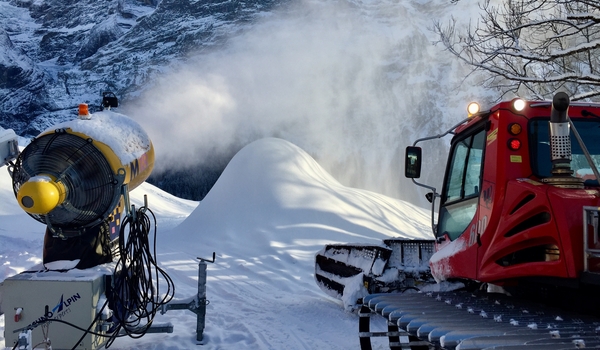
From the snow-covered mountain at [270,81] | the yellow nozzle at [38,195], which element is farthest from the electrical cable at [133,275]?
the snow-covered mountain at [270,81]

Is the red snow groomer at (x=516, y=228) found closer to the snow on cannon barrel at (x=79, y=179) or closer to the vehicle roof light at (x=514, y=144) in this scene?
the vehicle roof light at (x=514, y=144)

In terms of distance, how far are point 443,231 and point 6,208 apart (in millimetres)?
13634

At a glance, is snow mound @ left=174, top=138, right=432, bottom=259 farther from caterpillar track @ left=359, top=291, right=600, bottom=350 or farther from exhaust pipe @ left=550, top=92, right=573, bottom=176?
exhaust pipe @ left=550, top=92, right=573, bottom=176

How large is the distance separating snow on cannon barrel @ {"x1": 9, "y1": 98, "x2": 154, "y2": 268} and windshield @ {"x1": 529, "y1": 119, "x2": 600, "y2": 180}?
10.7ft

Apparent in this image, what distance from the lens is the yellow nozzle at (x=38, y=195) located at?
3.93m

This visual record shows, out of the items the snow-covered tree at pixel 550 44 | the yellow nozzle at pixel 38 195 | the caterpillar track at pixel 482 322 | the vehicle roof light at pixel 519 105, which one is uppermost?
the snow-covered tree at pixel 550 44

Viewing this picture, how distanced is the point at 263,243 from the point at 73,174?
7.11m

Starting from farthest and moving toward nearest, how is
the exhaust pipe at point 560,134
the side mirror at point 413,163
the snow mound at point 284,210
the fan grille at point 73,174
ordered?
the snow mound at point 284,210 → the side mirror at point 413,163 → the fan grille at point 73,174 → the exhaust pipe at point 560,134

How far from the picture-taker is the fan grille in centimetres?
428

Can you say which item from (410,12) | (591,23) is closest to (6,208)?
(591,23)

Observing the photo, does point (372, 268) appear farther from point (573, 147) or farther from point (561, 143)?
point (561, 143)

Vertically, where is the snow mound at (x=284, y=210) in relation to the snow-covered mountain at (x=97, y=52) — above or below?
below

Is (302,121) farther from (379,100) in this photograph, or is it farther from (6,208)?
(6,208)

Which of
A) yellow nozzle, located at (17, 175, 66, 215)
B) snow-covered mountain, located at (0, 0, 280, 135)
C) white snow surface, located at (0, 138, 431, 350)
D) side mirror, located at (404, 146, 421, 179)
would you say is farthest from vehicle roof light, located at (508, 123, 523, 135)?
snow-covered mountain, located at (0, 0, 280, 135)
